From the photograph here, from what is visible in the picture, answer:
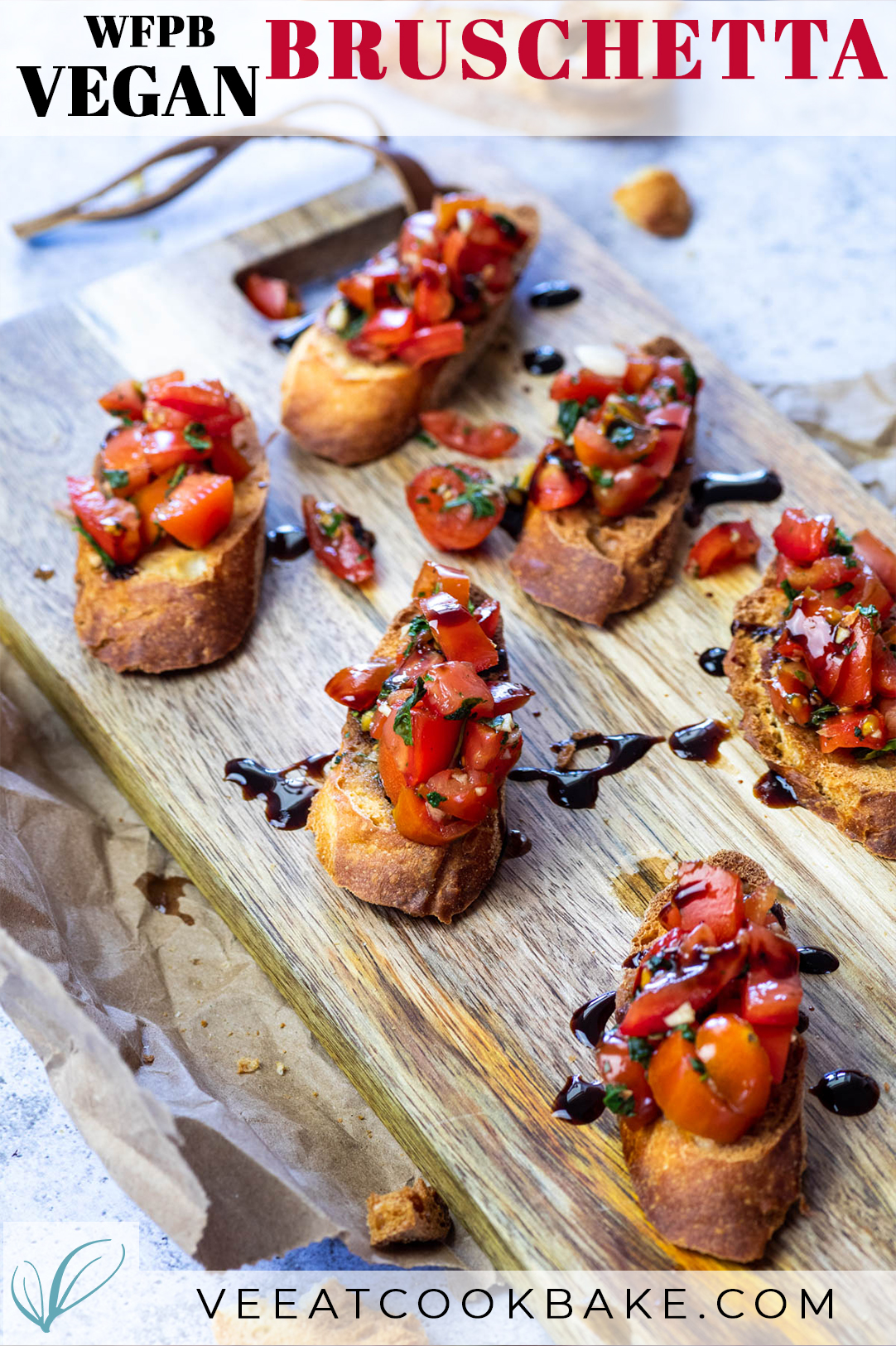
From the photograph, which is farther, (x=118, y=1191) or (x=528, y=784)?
(x=528, y=784)

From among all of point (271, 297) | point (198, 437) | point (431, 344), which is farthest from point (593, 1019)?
point (271, 297)

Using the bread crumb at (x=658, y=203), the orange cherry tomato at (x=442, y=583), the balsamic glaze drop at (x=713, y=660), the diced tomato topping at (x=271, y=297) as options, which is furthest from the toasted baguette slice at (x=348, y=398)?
the bread crumb at (x=658, y=203)

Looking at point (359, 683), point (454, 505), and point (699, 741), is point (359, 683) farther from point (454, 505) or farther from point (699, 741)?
point (699, 741)

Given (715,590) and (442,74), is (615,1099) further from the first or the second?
(442,74)

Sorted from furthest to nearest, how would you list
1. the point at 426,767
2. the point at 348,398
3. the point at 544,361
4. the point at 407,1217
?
the point at 544,361, the point at 348,398, the point at 426,767, the point at 407,1217

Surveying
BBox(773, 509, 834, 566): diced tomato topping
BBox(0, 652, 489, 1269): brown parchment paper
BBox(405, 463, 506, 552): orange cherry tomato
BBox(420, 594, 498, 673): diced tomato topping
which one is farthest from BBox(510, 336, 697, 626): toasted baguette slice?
BBox(0, 652, 489, 1269): brown parchment paper

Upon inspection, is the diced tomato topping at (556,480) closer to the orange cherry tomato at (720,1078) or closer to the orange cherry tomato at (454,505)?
the orange cherry tomato at (454,505)

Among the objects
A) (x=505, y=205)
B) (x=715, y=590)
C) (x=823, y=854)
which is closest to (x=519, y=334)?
(x=505, y=205)
